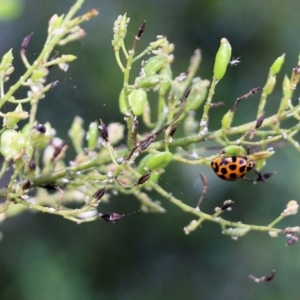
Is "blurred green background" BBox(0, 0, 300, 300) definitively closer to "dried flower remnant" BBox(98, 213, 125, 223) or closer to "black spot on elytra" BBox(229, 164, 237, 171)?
"black spot on elytra" BBox(229, 164, 237, 171)

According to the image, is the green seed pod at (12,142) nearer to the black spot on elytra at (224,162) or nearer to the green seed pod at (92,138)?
the green seed pod at (92,138)

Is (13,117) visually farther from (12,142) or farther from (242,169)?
(242,169)

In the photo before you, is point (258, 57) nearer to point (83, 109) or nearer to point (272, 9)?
point (272, 9)

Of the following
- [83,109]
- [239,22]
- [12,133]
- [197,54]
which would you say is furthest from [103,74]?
[12,133]

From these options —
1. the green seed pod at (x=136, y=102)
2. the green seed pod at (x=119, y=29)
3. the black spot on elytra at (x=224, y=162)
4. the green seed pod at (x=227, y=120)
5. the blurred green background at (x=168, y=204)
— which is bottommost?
the black spot on elytra at (x=224, y=162)

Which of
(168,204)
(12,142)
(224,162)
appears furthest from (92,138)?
(168,204)

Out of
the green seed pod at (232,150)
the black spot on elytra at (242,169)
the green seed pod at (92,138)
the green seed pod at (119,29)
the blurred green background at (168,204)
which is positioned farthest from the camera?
the blurred green background at (168,204)

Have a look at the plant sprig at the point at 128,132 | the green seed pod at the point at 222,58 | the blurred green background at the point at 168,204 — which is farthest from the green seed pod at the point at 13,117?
the blurred green background at the point at 168,204
